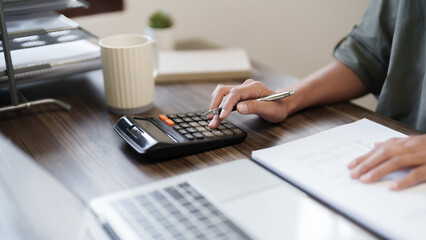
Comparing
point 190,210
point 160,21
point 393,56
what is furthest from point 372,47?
point 190,210

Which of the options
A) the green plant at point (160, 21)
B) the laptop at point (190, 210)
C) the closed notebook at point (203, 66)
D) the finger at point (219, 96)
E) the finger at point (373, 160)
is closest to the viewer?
the laptop at point (190, 210)

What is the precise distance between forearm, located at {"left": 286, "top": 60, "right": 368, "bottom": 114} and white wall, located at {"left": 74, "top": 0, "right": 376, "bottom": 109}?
2.90 ft

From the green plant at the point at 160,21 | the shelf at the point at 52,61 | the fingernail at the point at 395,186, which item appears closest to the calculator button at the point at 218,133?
the fingernail at the point at 395,186

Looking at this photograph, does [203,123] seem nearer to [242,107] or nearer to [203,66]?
[242,107]

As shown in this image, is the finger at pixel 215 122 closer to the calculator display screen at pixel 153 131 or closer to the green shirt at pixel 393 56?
the calculator display screen at pixel 153 131

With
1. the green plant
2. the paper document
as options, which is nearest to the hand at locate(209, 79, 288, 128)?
the paper document

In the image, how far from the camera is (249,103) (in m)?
0.87

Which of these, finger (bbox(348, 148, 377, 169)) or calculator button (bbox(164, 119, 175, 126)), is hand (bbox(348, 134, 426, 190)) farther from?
calculator button (bbox(164, 119, 175, 126))

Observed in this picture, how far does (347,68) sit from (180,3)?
895mm

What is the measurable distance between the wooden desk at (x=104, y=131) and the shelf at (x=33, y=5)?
0.64 ft

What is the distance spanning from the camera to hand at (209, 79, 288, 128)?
859 mm

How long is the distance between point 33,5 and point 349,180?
71 cm

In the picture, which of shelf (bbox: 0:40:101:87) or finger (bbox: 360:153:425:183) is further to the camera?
shelf (bbox: 0:40:101:87)

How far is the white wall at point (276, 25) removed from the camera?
1.87m
